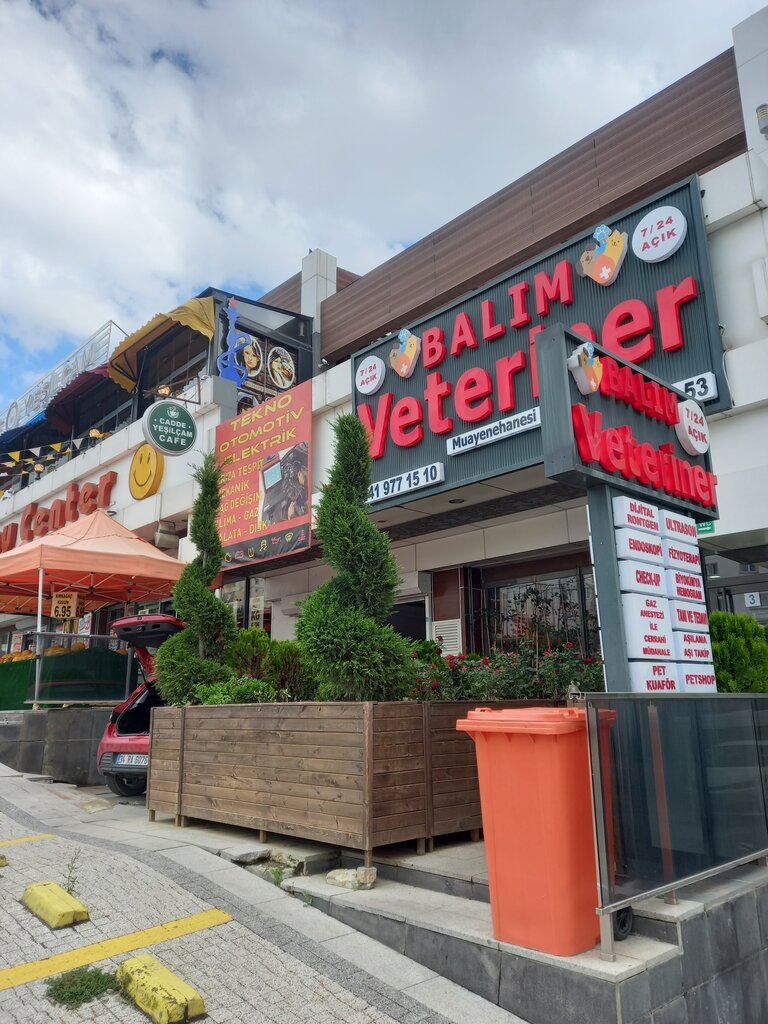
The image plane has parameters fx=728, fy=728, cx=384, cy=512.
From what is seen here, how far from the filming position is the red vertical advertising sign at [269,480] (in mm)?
14000

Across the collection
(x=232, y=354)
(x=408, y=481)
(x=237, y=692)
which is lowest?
(x=237, y=692)

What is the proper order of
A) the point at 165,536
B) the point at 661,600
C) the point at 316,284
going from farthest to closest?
1. the point at 316,284
2. the point at 165,536
3. the point at 661,600

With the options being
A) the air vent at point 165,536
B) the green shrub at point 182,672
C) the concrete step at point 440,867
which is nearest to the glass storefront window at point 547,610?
the green shrub at point 182,672

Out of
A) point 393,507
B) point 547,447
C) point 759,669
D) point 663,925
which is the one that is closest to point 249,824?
point 663,925

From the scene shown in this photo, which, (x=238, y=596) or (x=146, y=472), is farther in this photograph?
(x=146, y=472)

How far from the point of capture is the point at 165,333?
20.6 m

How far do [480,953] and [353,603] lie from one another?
3295 mm

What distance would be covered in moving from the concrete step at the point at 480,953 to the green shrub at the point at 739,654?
10.6 ft

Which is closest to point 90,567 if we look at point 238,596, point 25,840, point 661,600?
point 238,596

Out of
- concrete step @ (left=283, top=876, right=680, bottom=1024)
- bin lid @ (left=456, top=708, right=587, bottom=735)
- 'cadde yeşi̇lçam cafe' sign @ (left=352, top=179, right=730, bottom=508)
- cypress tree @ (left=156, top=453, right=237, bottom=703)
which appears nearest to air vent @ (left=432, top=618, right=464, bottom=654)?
'cadde yeşi̇lçam cafe' sign @ (left=352, top=179, right=730, bottom=508)

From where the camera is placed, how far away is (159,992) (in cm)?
347

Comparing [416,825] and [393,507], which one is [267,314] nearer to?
[393,507]

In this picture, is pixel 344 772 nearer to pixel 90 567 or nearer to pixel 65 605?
pixel 90 567

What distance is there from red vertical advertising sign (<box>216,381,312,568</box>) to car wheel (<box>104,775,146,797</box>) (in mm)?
5039
